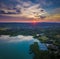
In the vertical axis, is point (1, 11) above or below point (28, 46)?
above

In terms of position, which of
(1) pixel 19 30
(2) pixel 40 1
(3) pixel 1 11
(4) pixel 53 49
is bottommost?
(4) pixel 53 49

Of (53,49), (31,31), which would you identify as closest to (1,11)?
(31,31)

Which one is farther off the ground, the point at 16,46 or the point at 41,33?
the point at 41,33

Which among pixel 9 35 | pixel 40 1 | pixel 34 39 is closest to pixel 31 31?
pixel 34 39

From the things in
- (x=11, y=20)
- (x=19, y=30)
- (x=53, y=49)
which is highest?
(x=11, y=20)

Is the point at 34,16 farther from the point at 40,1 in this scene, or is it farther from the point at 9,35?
the point at 9,35

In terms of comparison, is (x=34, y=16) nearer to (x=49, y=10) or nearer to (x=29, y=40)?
(x=49, y=10)
